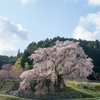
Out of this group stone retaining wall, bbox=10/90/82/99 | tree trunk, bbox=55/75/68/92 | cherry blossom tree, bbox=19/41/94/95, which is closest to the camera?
cherry blossom tree, bbox=19/41/94/95

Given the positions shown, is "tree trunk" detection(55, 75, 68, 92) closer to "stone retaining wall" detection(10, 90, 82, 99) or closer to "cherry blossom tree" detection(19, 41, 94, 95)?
"cherry blossom tree" detection(19, 41, 94, 95)

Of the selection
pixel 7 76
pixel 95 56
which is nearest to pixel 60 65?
pixel 7 76

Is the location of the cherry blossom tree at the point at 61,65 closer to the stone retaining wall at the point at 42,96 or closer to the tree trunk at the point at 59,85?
the tree trunk at the point at 59,85

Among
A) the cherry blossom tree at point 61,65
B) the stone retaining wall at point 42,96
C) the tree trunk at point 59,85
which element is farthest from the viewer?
the tree trunk at point 59,85

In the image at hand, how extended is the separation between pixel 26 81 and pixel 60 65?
14.2ft

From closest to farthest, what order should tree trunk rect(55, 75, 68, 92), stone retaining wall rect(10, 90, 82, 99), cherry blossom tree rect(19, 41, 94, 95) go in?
cherry blossom tree rect(19, 41, 94, 95) → stone retaining wall rect(10, 90, 82, 99) → tree trunk rect(55, 75, 68, 92)

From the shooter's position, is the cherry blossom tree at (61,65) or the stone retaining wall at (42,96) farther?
the stone retaining wall at (42,96)

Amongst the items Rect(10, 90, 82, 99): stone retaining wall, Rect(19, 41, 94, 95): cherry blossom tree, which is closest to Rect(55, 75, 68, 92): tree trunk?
Rect(19, 41, 94, 95): cherry blossom tree

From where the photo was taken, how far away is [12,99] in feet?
38.2

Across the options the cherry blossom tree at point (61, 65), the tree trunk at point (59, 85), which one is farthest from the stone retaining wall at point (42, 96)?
the tree trunk at point (59, 85)

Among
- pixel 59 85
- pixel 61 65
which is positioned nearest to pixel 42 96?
pixel 59 85

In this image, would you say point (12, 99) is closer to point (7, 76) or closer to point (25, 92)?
point (25, 92)

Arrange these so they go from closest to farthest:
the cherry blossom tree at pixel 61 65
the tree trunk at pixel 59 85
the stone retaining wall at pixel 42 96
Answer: the cherry blossom tree at pixel 61 65
the stone retaining wall at pixel 42 96
the tree trunk at pixel 59 85

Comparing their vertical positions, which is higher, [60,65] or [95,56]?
[95,56]
